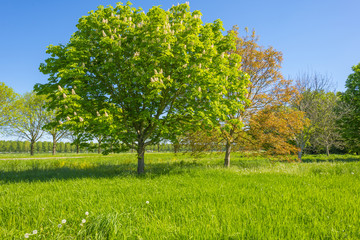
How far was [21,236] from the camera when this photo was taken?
3.18 m

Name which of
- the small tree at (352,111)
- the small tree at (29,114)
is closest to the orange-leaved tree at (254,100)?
the small tree at (352,111)

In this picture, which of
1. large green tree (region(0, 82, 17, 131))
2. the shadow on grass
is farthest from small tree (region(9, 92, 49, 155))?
the shadow on grass

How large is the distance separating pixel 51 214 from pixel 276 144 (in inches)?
484

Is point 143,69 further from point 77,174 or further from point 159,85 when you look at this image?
point 77,174

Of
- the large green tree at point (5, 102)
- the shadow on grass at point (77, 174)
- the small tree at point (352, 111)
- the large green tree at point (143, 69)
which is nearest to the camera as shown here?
the large green tree at point (143, 69)

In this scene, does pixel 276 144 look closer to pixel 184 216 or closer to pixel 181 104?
A: pixel 181 104

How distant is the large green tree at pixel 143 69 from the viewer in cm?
842

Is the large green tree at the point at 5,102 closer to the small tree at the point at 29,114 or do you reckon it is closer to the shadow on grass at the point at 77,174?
the small tree at the point at 29,114

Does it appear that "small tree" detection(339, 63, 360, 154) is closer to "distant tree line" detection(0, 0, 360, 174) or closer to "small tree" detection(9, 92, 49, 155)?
"distant tree line" detection(0, 0, 360, 174)

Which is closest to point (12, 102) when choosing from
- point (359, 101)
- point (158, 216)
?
point (158, 216)

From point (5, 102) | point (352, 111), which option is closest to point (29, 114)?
point (5, 102)

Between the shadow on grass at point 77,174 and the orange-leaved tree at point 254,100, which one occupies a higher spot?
the orange-leaved tree at point 254,100

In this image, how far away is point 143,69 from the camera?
902cm

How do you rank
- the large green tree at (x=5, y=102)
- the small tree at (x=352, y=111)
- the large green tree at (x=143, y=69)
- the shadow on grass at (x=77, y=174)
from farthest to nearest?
1. the large green tree at (x=5, y=102)
2. the small tree at (x=352, y=111)
3. the shadow on grass at (x=77, y=174)
4. the large green tree at (x=143, y=69)
